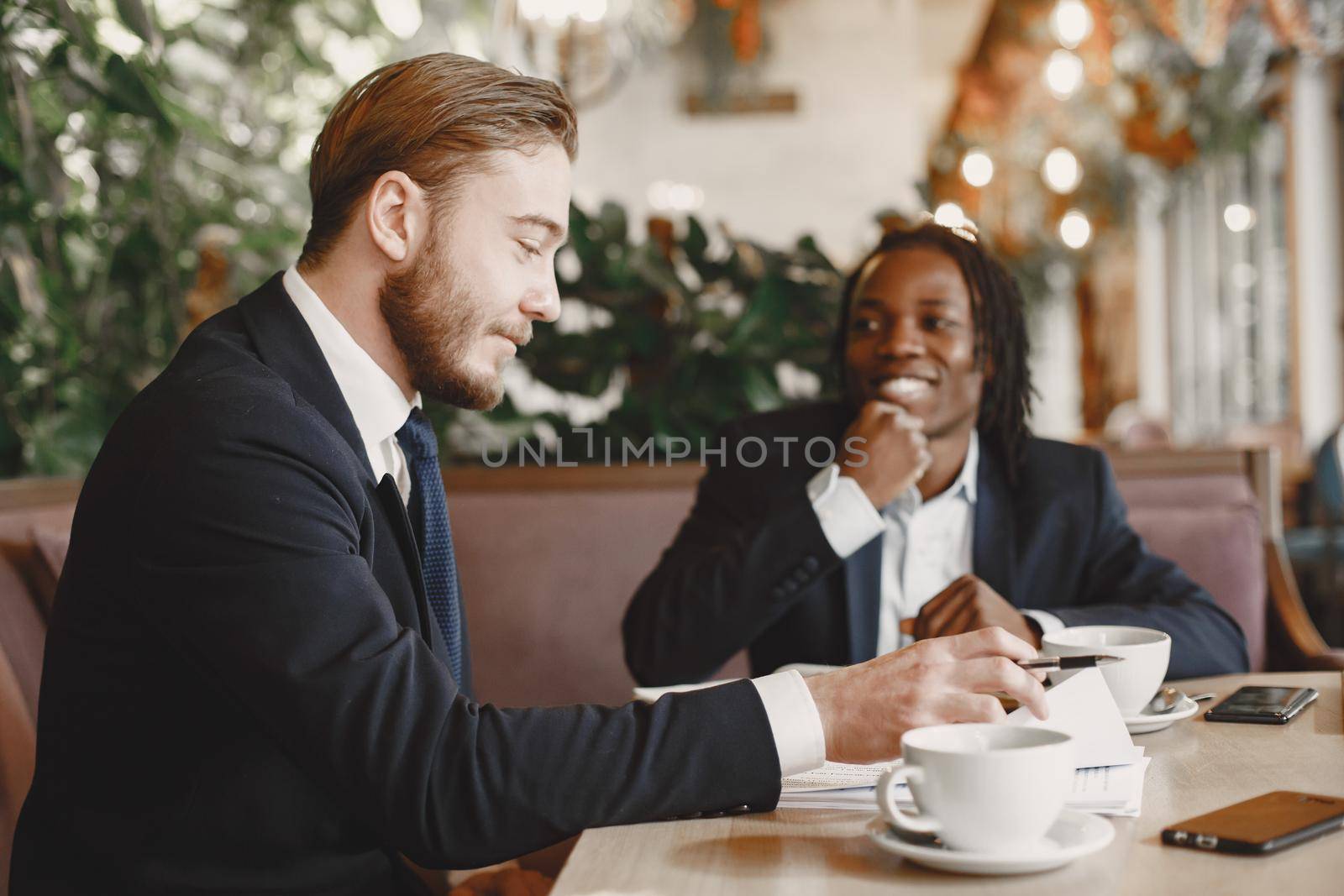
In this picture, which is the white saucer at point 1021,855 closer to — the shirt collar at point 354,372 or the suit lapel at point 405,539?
the suit lapel at point 405,539

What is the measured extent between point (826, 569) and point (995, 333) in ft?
1.73

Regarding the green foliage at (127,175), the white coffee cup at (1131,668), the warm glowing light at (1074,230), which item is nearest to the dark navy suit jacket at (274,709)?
the white coffee cup at (1131,668)

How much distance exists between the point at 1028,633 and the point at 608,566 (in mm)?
977

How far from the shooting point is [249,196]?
3645 mm

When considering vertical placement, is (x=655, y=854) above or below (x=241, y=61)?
below

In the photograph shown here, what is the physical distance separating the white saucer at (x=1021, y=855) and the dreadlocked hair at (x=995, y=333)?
1135 mm

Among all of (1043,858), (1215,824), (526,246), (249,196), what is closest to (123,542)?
(526,246)

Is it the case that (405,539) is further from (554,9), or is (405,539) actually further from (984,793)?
(554,9)

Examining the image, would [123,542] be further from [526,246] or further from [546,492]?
[546,492]

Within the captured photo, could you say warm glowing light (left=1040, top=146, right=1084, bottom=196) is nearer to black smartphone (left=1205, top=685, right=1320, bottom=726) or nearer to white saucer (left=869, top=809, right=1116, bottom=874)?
black smartphone (left=1205, top=685, right=1320, bottom=726)

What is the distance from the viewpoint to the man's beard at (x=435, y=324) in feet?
3.91

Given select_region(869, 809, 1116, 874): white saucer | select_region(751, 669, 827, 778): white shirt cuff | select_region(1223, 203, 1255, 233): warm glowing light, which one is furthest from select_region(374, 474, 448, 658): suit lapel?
select_region(1223, 203, 1255, 233): warm glowing light

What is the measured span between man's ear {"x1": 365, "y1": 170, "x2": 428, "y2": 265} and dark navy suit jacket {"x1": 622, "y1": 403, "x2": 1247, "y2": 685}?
733mm

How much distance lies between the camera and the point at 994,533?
1.83 m
